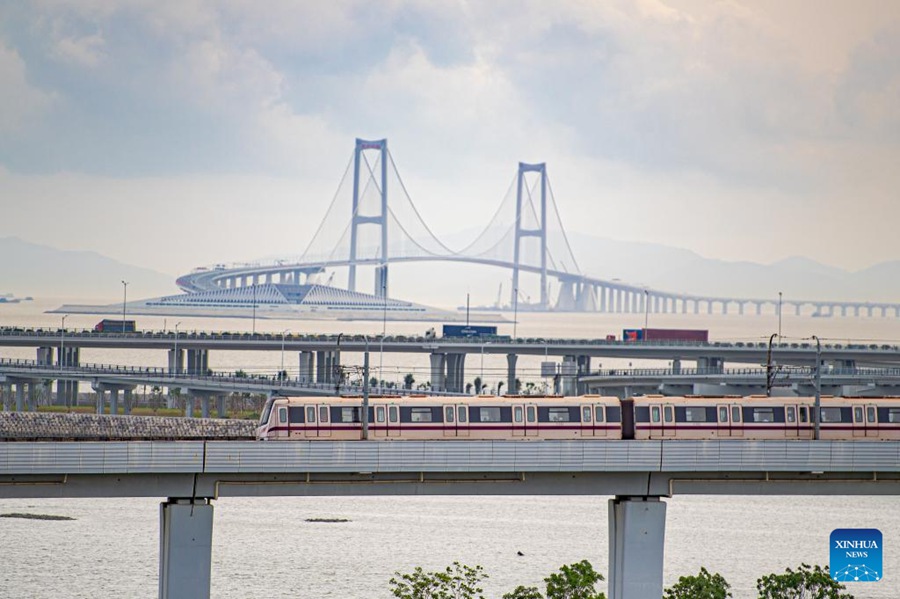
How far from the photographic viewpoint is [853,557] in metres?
58.3

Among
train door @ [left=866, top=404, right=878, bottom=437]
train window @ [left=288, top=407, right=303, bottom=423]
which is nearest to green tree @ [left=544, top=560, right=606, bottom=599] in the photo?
train window @ [left=288, top=407, right=303, bottom=423]

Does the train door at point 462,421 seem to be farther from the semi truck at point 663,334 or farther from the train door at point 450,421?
the semi truck at point 663,334

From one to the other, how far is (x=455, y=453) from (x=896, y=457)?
517 inches

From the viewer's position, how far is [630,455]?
43.4m

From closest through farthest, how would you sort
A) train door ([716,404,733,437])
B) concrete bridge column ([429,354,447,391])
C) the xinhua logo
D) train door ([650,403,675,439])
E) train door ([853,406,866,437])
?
A: train door ([650,403,675,439]), the xinhua logo, train door ([716,404,733,437]), train door ([853,406,866,437]), concrete bridge column ([429,354,447,391])

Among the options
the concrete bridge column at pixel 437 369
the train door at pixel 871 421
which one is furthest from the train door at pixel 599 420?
the concrete bridge column at pixel 437 369

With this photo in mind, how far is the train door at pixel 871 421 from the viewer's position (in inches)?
2073

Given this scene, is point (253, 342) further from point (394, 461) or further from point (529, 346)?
point (394, 461)

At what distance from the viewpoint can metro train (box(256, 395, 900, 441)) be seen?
49.9 metres

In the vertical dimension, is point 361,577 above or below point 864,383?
below

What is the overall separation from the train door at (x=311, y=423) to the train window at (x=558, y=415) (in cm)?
776

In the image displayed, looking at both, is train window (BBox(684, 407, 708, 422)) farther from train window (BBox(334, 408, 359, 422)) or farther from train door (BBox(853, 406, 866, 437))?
train window (BBox(334, 408, 359, 422))

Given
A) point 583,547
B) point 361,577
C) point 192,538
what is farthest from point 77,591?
point 583,547

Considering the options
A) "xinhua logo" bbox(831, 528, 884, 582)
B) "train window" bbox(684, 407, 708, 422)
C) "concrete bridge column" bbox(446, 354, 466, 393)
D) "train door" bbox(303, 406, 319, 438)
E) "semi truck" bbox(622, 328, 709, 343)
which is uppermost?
"semi truck" bbox(622, 328, 709, 343)
